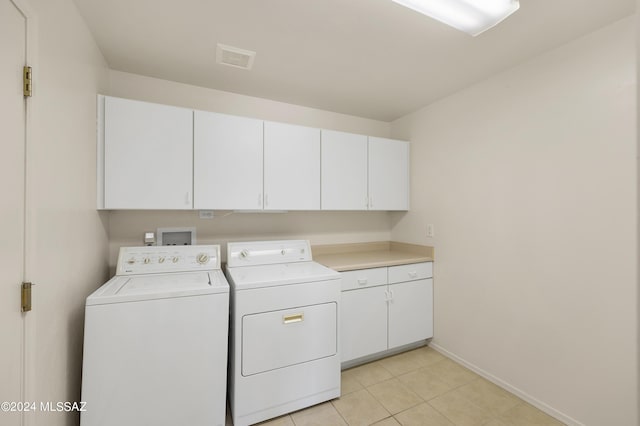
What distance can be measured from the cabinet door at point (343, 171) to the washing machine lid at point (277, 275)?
614 mm

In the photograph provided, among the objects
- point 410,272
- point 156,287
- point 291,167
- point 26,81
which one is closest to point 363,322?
point 410,272

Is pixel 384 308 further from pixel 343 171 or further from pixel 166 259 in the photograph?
pixel 166 259

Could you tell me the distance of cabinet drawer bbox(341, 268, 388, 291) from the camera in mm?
2227

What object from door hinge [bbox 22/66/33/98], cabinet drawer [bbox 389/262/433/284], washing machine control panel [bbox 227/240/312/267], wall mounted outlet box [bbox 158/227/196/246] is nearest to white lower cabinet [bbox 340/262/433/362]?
cabinet drawer [bbox 389/262/433/284]

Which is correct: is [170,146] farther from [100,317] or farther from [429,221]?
[429,221]

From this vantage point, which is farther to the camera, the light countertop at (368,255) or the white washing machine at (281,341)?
the light countertop at (368,255)

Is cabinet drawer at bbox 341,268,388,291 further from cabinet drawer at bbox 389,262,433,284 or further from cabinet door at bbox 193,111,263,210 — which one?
cabinet door at bbox 193,111,263,210

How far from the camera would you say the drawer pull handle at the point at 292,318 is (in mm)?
1755

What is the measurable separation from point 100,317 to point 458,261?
257 centimetres

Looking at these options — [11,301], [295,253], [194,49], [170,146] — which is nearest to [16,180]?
[11,301]

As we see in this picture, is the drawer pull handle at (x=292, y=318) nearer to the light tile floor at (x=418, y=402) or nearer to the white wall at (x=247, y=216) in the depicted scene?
the light tile floor at (x=418, y=402)

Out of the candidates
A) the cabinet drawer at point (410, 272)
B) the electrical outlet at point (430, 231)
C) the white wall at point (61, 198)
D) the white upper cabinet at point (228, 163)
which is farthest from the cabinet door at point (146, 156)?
the electrical outlet at point (430, 231)

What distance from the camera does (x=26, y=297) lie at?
40.0 inches

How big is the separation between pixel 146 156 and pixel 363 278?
1.88m
